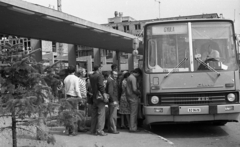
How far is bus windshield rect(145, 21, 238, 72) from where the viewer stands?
8.35m

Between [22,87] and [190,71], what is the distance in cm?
507

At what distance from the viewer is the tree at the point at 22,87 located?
4.12 metres

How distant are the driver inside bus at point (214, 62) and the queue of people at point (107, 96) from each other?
2.00 metres

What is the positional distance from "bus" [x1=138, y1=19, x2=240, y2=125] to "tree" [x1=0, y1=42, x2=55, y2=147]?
427 cm

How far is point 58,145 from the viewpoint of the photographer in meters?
6.89

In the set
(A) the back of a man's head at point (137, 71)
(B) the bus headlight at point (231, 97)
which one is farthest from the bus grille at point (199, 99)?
(A) the back of a man's head at point (137, 71)

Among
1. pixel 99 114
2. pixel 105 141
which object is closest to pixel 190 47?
pixel 99 114

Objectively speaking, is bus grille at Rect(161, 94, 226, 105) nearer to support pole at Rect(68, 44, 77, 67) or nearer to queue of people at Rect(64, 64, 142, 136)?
queue of people at Rect(64, 64, 142, 136)

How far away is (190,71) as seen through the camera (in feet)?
27.1

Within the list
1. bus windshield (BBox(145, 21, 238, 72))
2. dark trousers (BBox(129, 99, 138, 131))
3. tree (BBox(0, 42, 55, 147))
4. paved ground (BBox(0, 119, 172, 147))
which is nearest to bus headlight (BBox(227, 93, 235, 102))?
bus windshield (BBox(145, 21, 238, 72))

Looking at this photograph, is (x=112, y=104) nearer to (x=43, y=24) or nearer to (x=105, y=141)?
(x=105, y=141)

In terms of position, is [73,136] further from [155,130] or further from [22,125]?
[22,125]

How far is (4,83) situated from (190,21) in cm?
583

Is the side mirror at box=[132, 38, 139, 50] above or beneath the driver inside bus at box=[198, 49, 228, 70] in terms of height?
above
